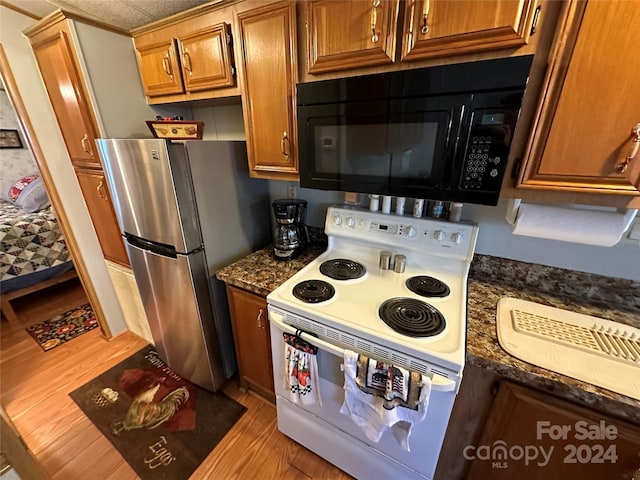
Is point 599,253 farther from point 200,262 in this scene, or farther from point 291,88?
point 200,262

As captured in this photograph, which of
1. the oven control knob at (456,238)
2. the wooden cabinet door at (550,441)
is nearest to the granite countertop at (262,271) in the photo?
the oven control knob at (456,238)

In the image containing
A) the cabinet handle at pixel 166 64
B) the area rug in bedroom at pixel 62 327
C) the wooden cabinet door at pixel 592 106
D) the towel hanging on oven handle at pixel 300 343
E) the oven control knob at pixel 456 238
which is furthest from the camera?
the area rug in bedroom at pixel 62 327

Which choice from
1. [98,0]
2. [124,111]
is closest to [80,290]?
[124,111]

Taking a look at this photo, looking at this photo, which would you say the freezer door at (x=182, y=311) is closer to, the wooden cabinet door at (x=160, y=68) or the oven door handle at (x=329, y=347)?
the oven door handle at (x=329, y=347)

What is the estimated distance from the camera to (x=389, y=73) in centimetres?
87

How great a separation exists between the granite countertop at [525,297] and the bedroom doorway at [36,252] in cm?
148

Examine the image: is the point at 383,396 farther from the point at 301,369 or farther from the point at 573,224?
the point at 573,224

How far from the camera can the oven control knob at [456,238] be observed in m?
1.16

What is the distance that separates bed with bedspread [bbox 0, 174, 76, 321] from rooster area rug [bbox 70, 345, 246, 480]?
1413 mm

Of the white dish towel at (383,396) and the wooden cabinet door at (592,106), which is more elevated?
the wooden cabinet door at (592,106)

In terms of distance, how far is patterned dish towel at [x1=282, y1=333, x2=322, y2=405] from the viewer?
1.01 metres

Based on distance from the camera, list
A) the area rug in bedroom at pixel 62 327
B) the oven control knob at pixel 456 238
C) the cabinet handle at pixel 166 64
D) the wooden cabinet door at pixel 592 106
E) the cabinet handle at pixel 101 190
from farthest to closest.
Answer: the area rug in bedroom at pixel 62 327, the cabinet handle at pixel 101 190, the cabinet handle at pixel 166 64, the oven control knob at pixel 456 238, the wooden cabinet door at pixel 592 106

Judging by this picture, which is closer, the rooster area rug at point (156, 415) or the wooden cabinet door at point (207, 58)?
the wooden cabinet door at point (207, 58)

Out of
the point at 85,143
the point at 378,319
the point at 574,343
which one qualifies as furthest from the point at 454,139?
the point at 85,143
